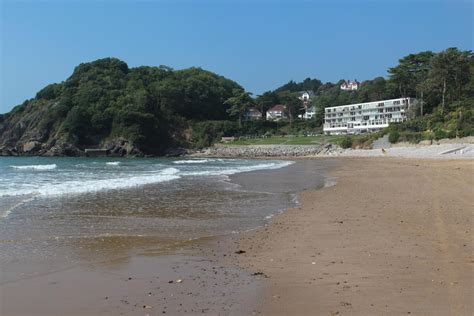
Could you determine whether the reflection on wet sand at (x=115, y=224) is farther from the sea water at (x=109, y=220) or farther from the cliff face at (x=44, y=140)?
the cliff face at (x=44, y=140)

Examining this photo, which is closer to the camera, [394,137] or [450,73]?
[394,137]

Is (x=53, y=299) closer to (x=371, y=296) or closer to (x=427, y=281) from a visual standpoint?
(x=371, y=296)

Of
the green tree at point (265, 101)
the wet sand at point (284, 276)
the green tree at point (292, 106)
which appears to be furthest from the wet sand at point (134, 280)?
the green tree at point (265, 101)

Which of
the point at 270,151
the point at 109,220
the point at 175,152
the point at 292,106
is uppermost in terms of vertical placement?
the point at 292,106

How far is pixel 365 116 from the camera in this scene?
359 ft

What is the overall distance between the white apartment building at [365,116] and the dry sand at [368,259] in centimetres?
8666

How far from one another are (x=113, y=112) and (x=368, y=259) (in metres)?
115

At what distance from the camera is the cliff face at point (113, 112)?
110688mm

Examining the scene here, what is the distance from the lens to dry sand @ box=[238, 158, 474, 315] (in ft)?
17.2

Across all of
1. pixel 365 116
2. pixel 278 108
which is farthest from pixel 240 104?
pixel 365 116

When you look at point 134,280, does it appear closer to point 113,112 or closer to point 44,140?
point 113,112

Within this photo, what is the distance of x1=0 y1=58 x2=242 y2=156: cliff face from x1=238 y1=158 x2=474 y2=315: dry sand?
321ft

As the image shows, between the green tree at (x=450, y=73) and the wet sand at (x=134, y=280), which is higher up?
the green tree at (x=450, y=73)

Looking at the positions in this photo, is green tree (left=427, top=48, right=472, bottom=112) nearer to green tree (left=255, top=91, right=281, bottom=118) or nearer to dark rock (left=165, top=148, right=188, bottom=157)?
dark rock (left=165, top=148, right=188, bottom=157)
